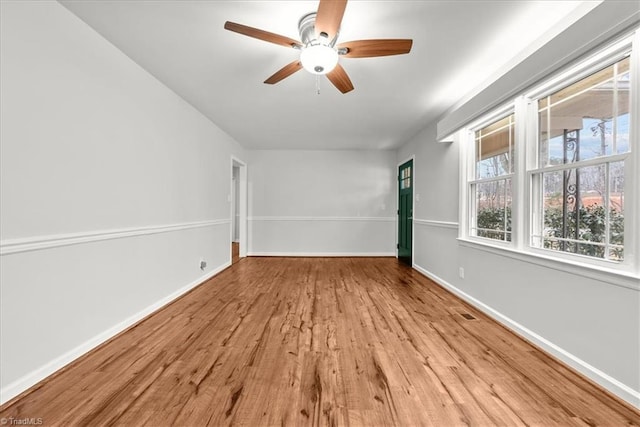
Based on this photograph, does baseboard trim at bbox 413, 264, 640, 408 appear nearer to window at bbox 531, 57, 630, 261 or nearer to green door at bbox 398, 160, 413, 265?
window at bbox 531, 57, 630, 261

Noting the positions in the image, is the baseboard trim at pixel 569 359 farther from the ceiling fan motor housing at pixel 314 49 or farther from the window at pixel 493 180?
the ceiling fan motor housing at pixel 314 49

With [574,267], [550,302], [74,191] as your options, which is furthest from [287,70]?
[550,302]

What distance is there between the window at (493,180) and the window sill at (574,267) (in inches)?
10.1

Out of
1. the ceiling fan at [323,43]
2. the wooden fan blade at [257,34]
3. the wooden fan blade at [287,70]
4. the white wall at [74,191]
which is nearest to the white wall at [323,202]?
the white wall at [74,191]

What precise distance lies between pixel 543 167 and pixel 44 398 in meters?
3.70

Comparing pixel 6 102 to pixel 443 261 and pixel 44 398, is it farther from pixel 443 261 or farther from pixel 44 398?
pixel 443 261

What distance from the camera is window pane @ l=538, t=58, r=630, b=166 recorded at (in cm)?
162

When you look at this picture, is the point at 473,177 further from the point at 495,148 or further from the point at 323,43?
the point at 323,43

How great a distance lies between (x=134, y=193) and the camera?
2490 mm

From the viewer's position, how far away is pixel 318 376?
168 cm

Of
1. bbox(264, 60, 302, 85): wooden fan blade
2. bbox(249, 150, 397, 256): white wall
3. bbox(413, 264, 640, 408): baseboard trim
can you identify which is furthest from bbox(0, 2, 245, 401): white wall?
bbox(413, 264, 640, 408): baseboard trim

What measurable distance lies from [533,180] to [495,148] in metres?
0.70

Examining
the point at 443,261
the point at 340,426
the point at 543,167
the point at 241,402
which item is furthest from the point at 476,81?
the point at 241,402

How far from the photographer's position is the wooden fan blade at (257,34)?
1614 millimetres
